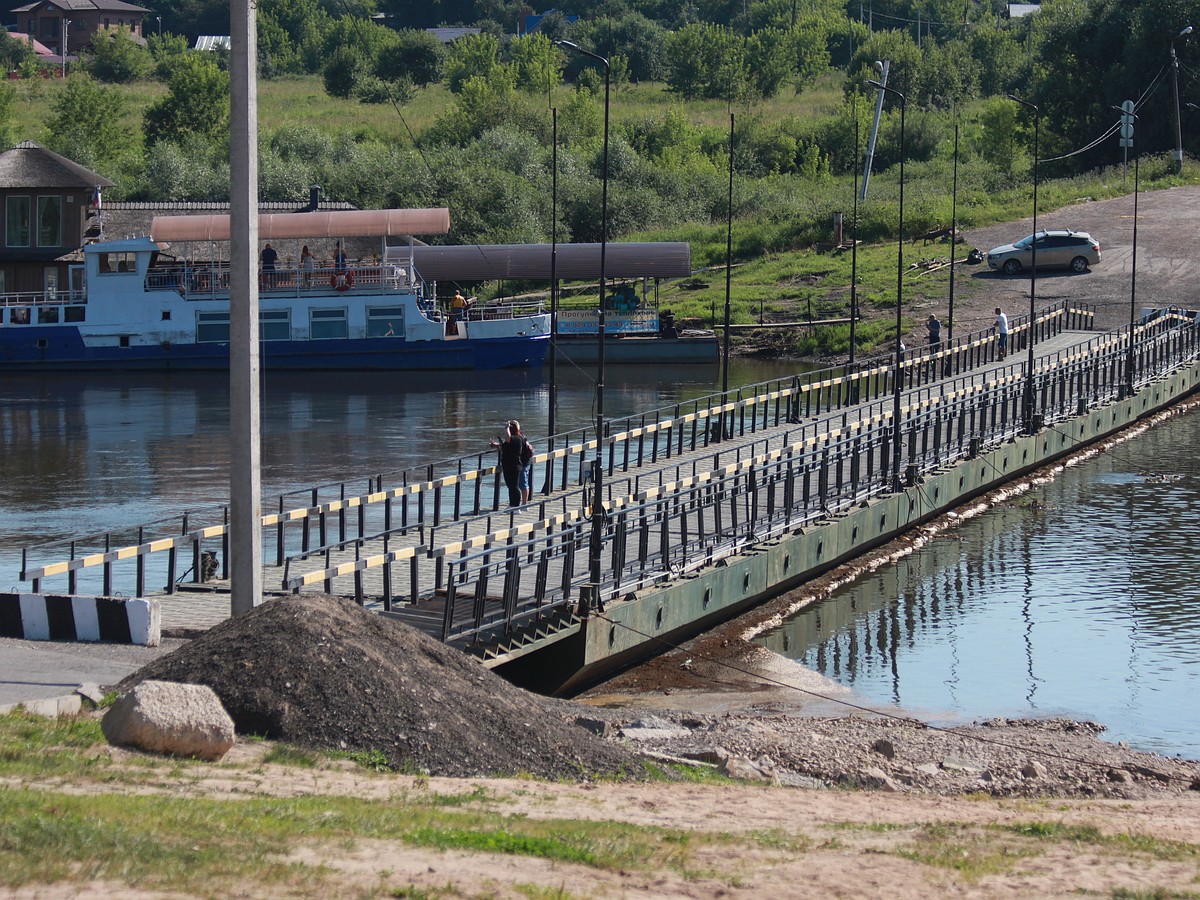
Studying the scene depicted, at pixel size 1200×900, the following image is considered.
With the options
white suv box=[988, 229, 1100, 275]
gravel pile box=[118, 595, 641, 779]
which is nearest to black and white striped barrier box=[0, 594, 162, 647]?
gravel pile box=[118, 595, 641, 779]

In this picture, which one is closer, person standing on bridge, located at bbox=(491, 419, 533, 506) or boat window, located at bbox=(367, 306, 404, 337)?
person standing on bridge, located at bbox=(491, 419, 533, 506)

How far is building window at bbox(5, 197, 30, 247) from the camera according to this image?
69375 mm

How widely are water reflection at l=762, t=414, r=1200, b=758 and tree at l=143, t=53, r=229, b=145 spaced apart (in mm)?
82026

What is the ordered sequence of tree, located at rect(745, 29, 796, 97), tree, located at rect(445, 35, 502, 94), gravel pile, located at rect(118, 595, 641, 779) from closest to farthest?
gravel pile, located at rect(118, 595, 641, 779) < tree, located at rect(445, 35, 502, 94) < tree, located at rect(745, 29, 796, 97)

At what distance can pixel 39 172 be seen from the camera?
7012 centimetres

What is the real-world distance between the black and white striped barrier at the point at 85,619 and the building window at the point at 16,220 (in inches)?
2124

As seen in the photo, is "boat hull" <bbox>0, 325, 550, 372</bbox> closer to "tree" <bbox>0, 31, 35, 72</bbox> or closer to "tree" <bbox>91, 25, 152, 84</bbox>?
"tree" <bbox>91, 25, 152, 84</bbox>

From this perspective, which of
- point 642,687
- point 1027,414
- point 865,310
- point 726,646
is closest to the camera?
point 642,687

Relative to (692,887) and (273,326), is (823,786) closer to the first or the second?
(692,887)

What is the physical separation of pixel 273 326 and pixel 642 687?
47.4 meters

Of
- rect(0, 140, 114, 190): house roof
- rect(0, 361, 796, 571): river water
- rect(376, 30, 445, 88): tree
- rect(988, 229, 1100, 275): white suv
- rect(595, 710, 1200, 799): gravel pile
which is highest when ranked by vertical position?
rect(376, 30, 445, 88): tree

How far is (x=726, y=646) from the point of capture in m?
25.5

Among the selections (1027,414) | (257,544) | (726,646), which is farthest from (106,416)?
(257,544)

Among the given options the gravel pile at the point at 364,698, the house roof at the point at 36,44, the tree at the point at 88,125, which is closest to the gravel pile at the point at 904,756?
the gravel pile at the point at 364,698
